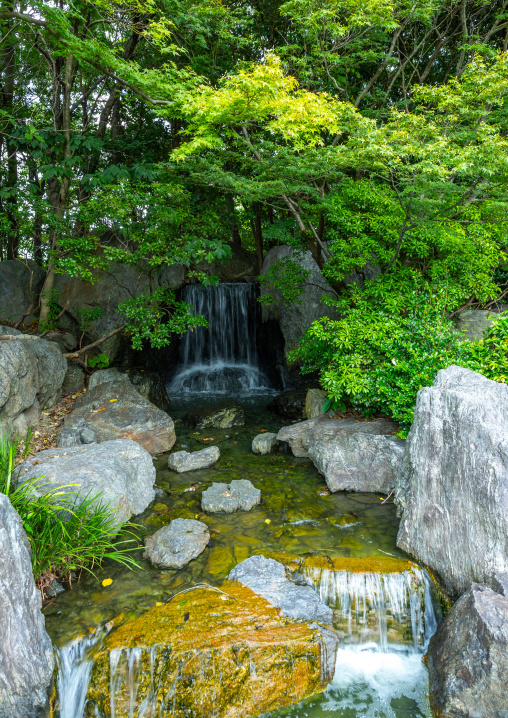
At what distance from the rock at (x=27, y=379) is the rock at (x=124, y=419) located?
2.21ft

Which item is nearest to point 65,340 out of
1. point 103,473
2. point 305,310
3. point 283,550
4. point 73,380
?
point 73,380

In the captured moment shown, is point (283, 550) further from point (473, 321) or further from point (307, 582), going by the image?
point (473, 321)

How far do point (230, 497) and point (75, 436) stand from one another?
305 cm

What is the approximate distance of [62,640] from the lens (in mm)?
3732

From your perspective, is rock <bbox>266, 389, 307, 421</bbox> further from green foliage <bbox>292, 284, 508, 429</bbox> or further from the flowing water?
the flowing water

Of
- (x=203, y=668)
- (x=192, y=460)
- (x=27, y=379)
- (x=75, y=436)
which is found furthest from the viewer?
(x=27, y=379)

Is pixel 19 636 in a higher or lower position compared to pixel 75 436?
lower

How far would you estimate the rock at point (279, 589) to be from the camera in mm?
4078

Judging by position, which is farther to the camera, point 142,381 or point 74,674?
point 142,381

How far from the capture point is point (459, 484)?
14.7ft

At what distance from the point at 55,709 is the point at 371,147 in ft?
23.4

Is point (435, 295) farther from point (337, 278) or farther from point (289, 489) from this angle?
point (289, 489)

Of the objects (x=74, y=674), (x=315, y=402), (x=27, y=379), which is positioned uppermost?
(x=27, y=379)

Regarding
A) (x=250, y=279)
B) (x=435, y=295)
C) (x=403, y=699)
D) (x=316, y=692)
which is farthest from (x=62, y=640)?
(x=250, y=279)
